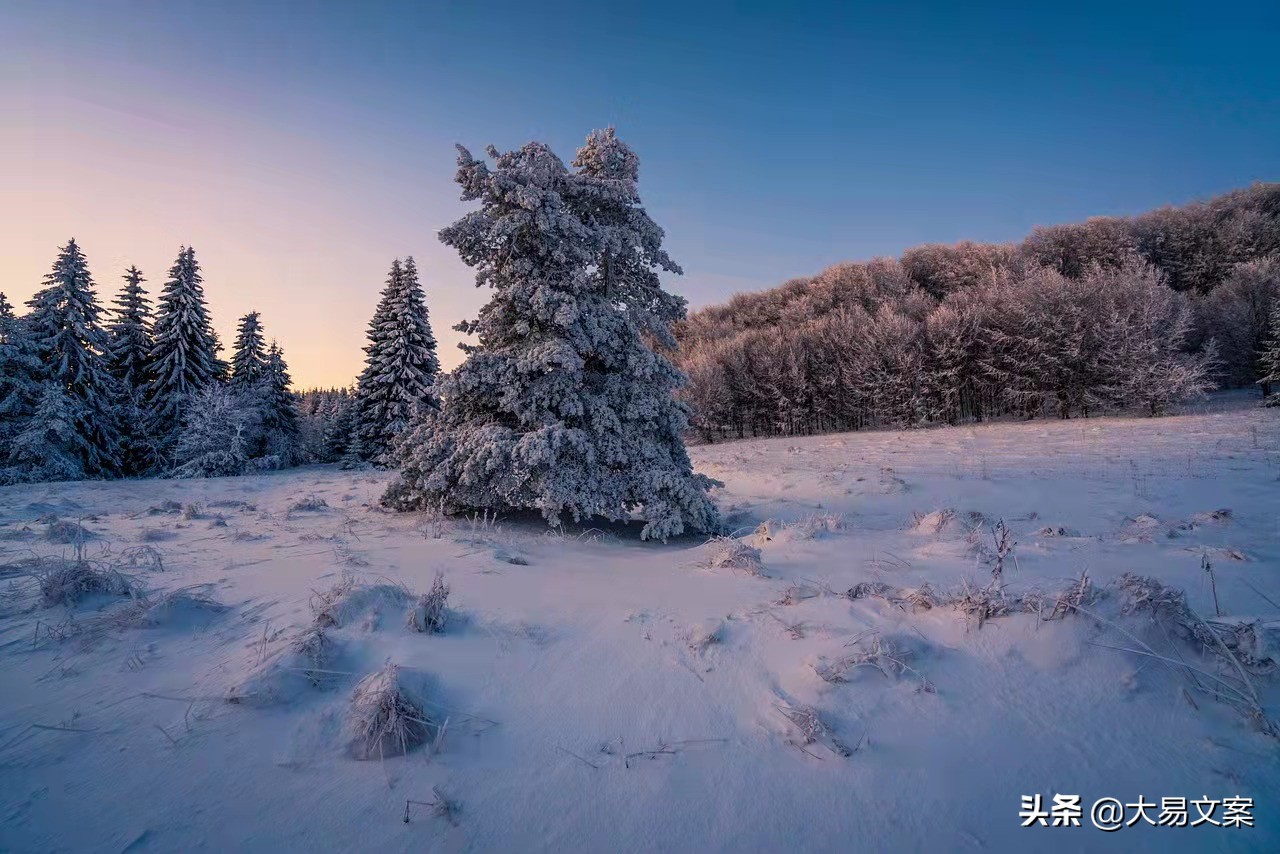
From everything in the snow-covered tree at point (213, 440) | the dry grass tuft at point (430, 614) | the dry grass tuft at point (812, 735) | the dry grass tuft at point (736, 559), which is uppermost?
the snow-covered tree at point (213, 440)

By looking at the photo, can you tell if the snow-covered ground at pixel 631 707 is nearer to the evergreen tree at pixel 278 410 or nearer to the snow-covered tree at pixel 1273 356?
the evergreen tree at pixel 278 410

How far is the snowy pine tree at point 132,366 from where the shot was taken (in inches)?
1059

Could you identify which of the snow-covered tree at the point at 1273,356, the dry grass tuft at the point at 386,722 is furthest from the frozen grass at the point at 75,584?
the snow-covered tree at the point at 1273,356

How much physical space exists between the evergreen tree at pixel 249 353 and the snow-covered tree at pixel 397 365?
384 inches

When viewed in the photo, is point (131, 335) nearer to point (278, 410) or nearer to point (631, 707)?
point (278, 410)

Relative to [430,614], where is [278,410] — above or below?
above

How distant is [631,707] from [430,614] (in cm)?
172

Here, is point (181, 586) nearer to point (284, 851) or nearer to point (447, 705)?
point (447, 705)

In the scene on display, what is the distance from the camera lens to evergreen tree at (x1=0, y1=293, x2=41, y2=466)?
71.3 ft

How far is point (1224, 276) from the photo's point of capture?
43.0 meters

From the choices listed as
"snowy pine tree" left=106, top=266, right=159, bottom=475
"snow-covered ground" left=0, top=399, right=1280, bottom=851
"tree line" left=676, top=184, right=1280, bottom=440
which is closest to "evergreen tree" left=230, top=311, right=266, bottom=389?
"snowy pine tree" left=106, top=266, right=159, bottom=475

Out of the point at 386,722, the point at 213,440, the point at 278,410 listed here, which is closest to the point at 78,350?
the point at 213,440

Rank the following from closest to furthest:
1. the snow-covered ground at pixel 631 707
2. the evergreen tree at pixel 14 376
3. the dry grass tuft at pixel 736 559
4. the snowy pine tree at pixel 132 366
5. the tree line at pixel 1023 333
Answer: the snow-covered ground at pixel 631 707
the dry grass tuft at pixel 736 559
the evergreen tree at pixel 14 376
the snowy pine tree at pixel 132 366
the tree line at pixel 1023 333

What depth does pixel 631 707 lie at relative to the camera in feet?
9.69
